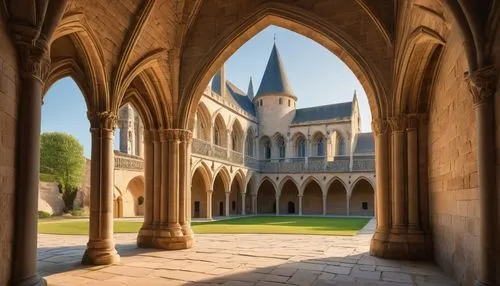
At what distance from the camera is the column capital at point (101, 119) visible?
813 cm

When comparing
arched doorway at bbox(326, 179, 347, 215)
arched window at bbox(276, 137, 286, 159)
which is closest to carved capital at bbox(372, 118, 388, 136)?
arched doorway at bbox(326, 179, 347, 215)

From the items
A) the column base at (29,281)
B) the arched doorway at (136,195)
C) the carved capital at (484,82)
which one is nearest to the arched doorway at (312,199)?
the arched doorway at (136,195)

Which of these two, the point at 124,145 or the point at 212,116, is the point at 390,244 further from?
the point at 124,145

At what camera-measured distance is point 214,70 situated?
34.4 ft

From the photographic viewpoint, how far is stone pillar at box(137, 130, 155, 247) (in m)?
10.1

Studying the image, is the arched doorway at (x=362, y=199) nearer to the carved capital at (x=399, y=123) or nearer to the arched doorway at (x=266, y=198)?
the arched doorway at (x=266, y=198)

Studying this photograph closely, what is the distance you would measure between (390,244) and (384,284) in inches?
97.8

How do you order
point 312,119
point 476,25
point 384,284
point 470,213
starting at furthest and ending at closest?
point 312,119, point 384,284, point 470,213, point 476,25

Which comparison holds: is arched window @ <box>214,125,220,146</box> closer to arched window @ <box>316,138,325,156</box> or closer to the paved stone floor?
arched window @ <box>316,138,325,156</box>

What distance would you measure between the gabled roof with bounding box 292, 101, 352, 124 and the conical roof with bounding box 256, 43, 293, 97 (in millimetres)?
2434

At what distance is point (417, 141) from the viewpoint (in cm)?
846

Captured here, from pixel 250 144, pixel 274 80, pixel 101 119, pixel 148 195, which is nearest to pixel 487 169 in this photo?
pixel 101 119

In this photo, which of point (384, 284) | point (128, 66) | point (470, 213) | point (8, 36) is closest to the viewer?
point (8, 36)

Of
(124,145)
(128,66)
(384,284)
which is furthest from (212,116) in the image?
(384,284)
